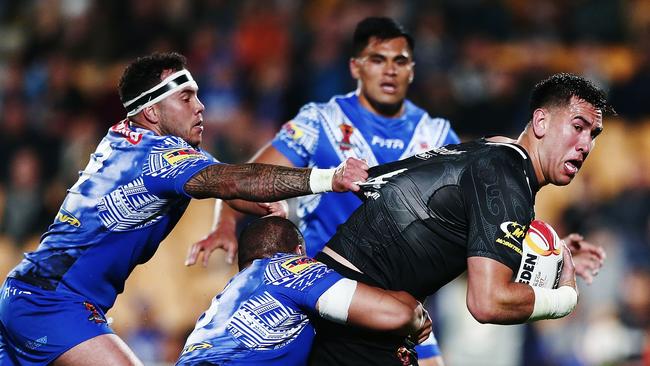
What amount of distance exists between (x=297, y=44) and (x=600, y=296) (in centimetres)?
531

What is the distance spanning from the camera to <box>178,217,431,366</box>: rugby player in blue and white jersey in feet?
17.0

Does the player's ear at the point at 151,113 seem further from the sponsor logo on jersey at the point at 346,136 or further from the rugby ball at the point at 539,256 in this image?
the rugby ball at the point at 539,256

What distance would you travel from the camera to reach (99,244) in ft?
19.6

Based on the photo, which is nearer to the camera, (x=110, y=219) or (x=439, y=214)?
(x=439, y=214)

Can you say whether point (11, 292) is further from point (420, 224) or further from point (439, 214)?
point (439, 214)

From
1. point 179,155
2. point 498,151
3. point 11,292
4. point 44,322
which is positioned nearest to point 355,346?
point 498,151

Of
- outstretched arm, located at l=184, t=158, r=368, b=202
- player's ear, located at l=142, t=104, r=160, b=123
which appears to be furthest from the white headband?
outstretched arm, located at l=184, t=158, r=368, b=202

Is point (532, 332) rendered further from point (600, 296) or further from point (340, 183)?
point (340, 183)

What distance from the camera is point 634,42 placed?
13.3 metres

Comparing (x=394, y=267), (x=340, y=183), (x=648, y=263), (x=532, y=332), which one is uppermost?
(x=340, y=183)

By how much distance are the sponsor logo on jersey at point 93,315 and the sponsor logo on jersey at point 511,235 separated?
90.4 inches

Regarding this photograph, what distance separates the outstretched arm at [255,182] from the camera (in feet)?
17.7

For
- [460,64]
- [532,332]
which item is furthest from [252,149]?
[532,332]

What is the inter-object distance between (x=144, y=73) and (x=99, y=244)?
3.64ft
